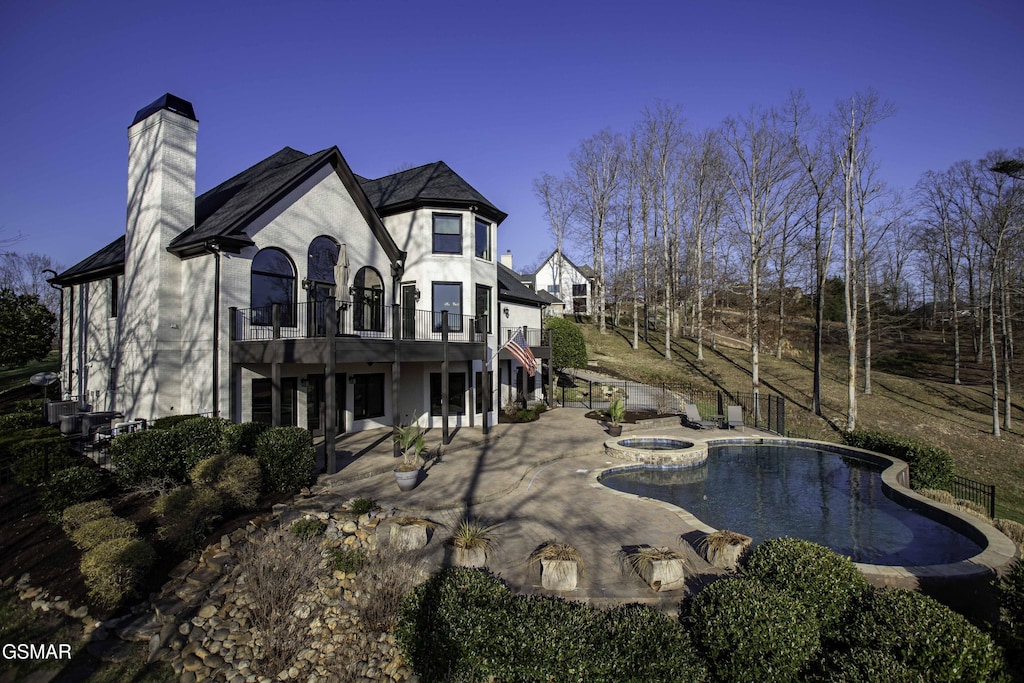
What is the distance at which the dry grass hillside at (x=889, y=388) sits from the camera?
64.8 feet

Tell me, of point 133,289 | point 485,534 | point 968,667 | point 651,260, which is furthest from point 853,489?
point 651,260

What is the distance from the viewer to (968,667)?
448 cm

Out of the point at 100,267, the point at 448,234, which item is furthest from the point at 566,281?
the point at 100,267

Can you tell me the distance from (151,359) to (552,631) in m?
14.6

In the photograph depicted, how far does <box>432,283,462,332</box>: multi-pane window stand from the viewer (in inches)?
713

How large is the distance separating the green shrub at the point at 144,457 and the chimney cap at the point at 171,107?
10.1 metres

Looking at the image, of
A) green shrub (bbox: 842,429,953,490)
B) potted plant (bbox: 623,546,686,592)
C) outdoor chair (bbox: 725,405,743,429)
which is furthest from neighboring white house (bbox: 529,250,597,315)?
potted plant (bbox: 623,546,686,592)

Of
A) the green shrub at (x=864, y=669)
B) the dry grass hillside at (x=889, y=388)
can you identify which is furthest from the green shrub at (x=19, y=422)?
the dry grass hillside at (x=889, y=388)

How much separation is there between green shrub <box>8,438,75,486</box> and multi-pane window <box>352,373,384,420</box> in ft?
24.9

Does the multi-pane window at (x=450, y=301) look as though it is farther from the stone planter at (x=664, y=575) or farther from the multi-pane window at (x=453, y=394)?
the stone planter at (x=664, y=575)

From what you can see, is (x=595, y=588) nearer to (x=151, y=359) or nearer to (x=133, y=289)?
(x=151, y=359)

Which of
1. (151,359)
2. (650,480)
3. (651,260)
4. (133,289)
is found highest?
(651,260)

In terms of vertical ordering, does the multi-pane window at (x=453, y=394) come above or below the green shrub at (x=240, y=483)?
above

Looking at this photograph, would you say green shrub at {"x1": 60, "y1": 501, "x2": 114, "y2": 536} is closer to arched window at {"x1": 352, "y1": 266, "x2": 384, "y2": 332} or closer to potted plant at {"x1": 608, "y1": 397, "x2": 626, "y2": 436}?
arched window at {"x1": 352, "y1": 266, "x2": 384, "y2": 332}
